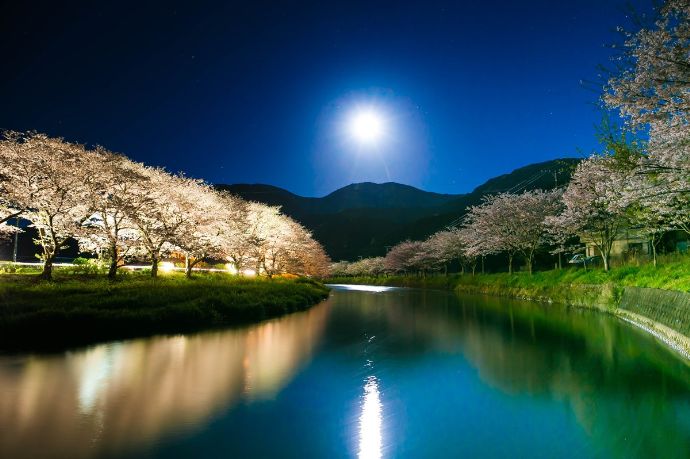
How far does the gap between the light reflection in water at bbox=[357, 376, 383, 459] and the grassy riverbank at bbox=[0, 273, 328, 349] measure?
14.1 m

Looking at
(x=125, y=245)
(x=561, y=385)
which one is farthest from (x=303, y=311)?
(x=561, y=385)

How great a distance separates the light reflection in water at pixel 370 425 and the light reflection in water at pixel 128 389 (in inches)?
106

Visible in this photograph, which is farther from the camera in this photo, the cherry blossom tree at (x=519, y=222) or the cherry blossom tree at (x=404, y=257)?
the cherry blossom tree at (x=404, y=257)

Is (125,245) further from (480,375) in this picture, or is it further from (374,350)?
(480,375)

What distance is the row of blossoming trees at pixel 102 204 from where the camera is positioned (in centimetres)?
2847

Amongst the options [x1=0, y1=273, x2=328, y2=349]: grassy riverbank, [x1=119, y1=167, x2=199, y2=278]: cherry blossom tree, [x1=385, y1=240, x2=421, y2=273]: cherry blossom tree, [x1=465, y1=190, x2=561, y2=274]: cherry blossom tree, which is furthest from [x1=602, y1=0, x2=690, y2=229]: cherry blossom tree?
[x1=385, y1=240, x2=421, y2=273]: cherry blossom tree

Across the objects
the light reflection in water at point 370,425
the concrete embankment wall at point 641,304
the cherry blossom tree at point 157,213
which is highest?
the cherry blossom tree at point 157,213

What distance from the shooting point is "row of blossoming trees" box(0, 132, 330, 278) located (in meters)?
28.5

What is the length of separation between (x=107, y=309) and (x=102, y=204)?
45.1 ft

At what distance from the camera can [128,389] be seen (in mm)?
11141

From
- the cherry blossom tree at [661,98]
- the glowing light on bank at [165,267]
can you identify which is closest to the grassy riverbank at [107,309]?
the glowing light on bank at [165,267]

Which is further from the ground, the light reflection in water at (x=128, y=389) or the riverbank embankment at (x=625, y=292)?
the riverbank embankment at (x=625, y=292)

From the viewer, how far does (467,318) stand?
29125 millimetres

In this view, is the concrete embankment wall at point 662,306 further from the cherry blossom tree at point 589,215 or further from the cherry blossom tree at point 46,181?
the cherry blossom tree at point 46,181
